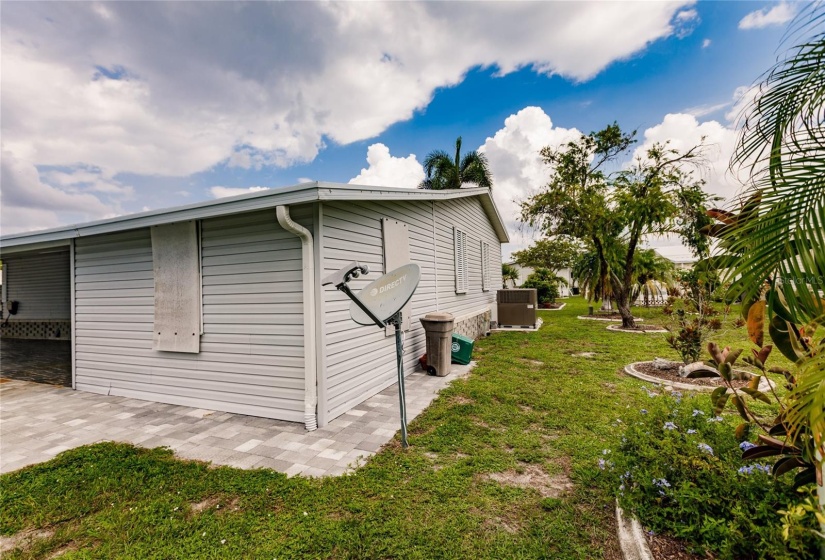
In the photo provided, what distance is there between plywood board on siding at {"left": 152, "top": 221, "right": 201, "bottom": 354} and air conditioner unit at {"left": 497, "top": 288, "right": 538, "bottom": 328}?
994cm

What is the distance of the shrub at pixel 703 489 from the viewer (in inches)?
65.9

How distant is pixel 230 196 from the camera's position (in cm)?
410

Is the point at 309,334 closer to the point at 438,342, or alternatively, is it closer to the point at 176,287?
the point at 176,287

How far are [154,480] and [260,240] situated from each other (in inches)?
106

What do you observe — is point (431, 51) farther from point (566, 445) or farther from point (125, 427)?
point (125, 427)

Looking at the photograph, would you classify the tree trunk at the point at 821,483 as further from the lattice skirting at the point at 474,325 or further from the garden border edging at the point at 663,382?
the lattice skirting at the point at 474,325

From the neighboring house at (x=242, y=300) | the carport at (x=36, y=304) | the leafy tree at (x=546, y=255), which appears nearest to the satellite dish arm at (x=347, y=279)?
the neighboring house at (x=242, y=300)

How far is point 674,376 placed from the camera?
5797mm

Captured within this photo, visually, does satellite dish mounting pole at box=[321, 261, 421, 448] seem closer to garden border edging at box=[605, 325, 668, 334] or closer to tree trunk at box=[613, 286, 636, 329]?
garden border edging at box=[605, 325, 668, 334]

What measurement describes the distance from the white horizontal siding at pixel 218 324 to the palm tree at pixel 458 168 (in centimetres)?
1801

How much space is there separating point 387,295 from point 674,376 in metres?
5.30

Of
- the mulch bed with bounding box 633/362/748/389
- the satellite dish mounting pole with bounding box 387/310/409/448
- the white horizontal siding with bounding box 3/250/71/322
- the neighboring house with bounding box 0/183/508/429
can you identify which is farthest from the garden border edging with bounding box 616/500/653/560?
the white horizontal siding with bounding box 3/250/71/322

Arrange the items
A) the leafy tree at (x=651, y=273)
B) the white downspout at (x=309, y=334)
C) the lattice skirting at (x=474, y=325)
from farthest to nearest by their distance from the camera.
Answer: the leafy tree at (x=651, y=273), the lattice skirting at (x=474, y=325), the white downspout at (x=309, y=334)

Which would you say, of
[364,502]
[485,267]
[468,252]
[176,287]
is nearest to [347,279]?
[364,502]
